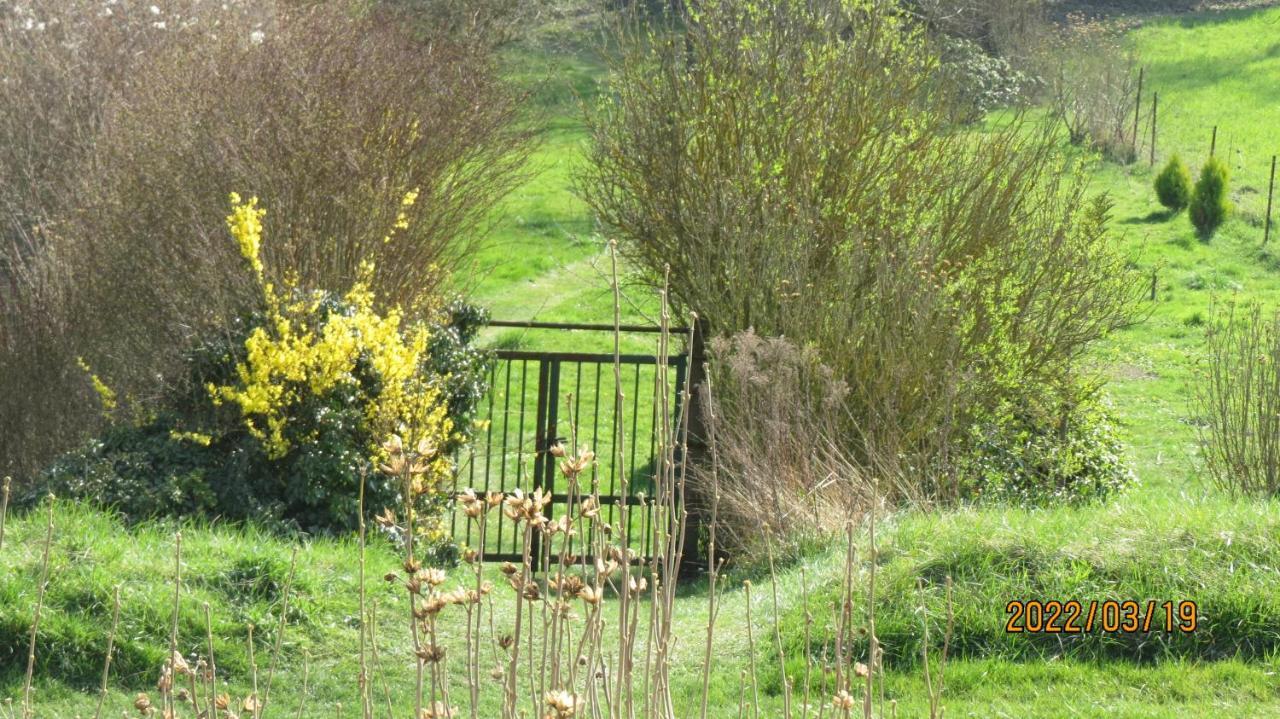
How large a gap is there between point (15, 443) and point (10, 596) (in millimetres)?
2991

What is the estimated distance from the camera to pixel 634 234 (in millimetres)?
11250

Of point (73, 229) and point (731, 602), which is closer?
point (731, 602)

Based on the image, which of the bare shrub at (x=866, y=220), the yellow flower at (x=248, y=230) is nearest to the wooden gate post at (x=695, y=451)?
the bare shrub at (x=866, y=220)

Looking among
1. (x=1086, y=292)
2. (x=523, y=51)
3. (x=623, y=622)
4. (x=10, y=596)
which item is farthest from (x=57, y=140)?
(x=523, y=51)

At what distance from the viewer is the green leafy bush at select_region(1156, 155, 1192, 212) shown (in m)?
19.1

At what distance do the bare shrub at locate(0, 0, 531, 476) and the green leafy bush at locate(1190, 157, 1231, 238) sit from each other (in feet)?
37.1

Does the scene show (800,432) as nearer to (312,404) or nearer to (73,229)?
(312,404)

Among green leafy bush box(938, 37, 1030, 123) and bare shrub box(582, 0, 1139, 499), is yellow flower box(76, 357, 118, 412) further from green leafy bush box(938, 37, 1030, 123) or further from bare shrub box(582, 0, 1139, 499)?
green leafy bush box(938, 37, 1030, 123)

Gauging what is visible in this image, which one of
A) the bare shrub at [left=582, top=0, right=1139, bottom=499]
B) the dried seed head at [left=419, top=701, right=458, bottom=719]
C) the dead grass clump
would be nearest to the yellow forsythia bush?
the dead grass clump

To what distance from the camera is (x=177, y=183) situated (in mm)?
8742

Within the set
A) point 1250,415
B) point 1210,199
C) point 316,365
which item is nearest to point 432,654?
point 316,365

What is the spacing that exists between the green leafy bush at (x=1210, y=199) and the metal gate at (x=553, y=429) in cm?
840

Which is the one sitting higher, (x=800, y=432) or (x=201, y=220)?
(x=201, y=220)

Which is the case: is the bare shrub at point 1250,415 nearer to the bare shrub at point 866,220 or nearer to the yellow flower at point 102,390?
the bare shrub at point 866,220
